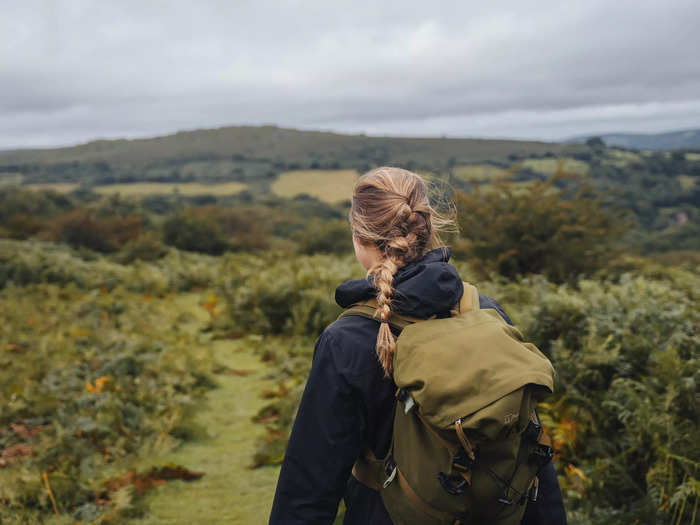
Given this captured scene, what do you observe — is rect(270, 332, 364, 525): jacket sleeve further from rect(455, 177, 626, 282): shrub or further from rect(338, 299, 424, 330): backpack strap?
rect(455, 177, 626, 282): shrub

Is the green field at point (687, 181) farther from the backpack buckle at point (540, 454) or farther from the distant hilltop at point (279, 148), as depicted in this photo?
the backpack buckle at point (540, 454)

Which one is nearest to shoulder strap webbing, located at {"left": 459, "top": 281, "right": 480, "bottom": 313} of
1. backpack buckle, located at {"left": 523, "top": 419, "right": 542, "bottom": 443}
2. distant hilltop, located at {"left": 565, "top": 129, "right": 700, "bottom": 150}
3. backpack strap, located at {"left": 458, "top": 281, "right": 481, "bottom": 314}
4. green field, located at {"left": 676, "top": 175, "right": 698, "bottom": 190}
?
backpack strap, located at {"left": 458, "top": 281, "right": 481, "bottom": 314}

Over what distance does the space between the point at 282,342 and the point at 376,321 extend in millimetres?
6267

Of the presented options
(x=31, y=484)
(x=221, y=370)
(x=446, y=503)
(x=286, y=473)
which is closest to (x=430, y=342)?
(x=446, y=503)

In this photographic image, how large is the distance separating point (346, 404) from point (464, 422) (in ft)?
1.45

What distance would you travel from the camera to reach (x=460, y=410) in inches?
54.4

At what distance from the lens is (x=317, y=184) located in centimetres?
6912

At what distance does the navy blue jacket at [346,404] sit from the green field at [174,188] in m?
63.3

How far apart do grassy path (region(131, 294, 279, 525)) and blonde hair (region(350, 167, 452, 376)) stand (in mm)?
2797

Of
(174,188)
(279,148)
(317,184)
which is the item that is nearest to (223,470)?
(174,188)

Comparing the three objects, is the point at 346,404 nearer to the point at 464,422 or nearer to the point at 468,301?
the point at 464,422

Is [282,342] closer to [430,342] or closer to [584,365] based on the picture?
[584,365]

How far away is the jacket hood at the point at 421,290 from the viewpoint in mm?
1603

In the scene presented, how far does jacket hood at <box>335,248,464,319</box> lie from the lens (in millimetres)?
1603
